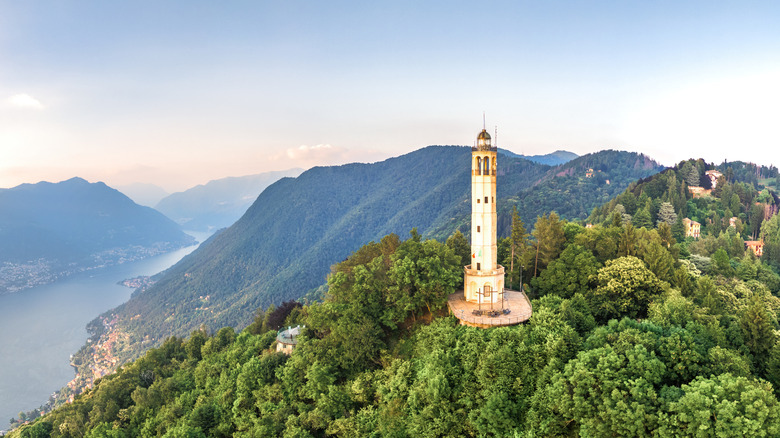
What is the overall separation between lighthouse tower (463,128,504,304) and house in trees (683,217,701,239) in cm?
6770

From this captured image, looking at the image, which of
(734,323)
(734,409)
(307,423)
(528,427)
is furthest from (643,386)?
(307,423)

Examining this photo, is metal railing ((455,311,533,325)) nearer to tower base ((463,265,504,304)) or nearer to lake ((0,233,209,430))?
tower base ((463,265,504,304))

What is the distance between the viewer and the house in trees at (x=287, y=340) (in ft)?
152

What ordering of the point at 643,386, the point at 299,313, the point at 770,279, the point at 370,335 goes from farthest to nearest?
the point at 299,313 < the point at 770,279 < the point at 370,335 < the point at 643,386

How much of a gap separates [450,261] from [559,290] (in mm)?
11052

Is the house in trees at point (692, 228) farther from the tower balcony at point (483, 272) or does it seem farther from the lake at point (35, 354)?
the lake at point (35, 354)

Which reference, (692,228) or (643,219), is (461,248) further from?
(692,228)

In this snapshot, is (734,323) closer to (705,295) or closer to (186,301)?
(705,295)

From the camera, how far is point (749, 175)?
14725 cm

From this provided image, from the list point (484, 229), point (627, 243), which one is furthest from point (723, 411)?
point (627, 243)

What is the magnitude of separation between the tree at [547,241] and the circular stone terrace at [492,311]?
6.09m

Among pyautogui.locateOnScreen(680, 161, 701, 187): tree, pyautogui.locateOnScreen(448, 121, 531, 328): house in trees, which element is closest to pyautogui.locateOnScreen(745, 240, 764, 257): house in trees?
pyautogui.locateOnScreen(680, 161, 701, 187): tree

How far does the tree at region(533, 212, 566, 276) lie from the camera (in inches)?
1812

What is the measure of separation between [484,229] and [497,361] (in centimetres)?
1551
